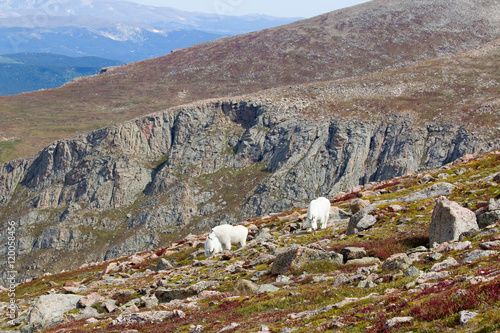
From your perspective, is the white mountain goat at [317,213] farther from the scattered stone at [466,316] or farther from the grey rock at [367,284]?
the scattered stone at [466,316]

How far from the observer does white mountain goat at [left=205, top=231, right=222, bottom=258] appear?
35.7m

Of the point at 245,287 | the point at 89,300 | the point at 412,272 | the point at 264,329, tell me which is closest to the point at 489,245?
the point at 412,272

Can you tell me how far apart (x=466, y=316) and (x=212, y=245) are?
2778 centimetres

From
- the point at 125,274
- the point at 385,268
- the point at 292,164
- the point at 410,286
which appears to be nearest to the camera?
the point at 410,286

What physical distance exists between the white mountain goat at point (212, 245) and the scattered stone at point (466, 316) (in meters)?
27.4

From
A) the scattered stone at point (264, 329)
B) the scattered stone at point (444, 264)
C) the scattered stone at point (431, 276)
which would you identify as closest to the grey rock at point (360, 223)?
the scattered stone at point (444, 264)

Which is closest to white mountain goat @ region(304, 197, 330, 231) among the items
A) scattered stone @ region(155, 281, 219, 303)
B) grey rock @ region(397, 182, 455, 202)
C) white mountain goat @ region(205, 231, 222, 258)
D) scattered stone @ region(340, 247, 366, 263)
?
grey rock @ region(397, 182, 455, 202)

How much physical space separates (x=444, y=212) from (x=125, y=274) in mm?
28227

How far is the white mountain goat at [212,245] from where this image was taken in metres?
35.7

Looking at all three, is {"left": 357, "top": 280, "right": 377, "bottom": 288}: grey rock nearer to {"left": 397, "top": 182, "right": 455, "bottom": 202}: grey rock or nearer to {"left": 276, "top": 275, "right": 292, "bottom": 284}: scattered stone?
{"left": 276, "top": 275, "right": 292, "bottom": 284}: scattered stone

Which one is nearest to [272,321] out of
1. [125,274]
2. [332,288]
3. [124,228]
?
[332,288]

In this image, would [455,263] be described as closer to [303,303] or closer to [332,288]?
[332,288]

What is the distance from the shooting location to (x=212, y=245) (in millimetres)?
35688

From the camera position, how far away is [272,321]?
1432 cm
